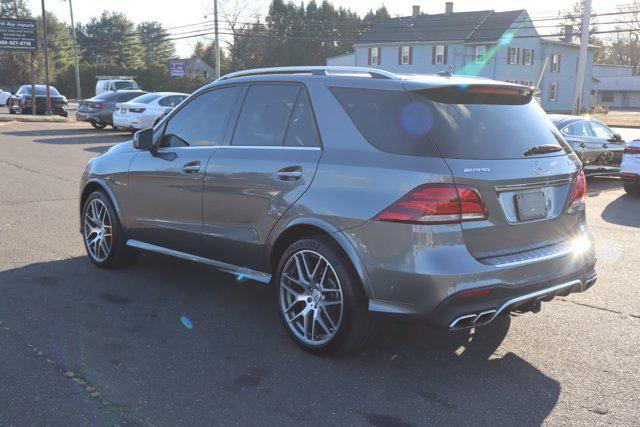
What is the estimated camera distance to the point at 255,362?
12.5 feet

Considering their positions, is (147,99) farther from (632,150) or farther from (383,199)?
(383,199)

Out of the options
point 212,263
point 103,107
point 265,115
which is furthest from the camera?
point 103,107

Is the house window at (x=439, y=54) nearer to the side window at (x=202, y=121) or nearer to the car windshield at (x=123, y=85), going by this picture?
the car windshield at (x=123, y=85)

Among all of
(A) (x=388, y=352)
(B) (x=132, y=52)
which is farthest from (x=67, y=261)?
(B) (x=132, y=52)

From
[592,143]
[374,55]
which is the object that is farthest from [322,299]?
[374,55]

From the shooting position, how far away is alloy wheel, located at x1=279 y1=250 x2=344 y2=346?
3.83 metres

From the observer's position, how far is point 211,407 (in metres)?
3.26

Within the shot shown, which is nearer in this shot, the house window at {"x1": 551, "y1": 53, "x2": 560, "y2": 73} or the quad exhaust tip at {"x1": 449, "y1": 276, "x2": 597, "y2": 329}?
the quad exhaust tip at {"x1": 449, "y1": 276, "x2": 597, "y2": 329}

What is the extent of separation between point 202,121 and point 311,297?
187 centimetres

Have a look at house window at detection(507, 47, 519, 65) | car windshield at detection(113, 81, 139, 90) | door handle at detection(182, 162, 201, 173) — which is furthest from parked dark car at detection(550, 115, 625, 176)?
house window at detection(507, 47, 519, 65)

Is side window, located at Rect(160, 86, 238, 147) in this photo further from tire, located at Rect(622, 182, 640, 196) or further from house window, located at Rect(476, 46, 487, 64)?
house window, located at Rect(476, 46, 487, 64)

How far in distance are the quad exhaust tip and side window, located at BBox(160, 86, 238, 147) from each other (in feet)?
7.72

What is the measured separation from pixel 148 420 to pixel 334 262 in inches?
54.1

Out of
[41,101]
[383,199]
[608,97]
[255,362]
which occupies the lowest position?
A: [608,97]
